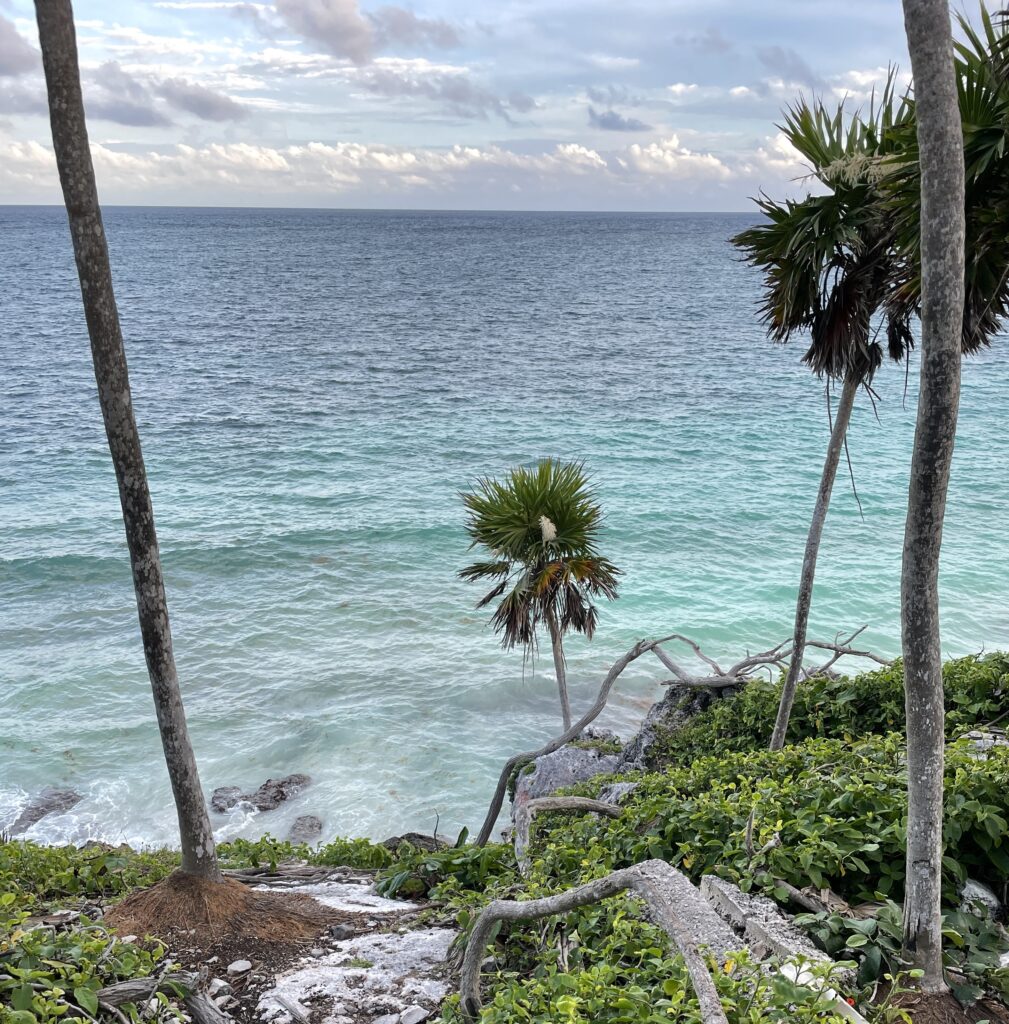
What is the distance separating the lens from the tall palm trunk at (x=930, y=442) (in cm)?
354

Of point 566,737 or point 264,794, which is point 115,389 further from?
point 264,794

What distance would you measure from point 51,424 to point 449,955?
36.6 meters

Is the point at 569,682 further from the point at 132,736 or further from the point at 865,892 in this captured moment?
the point at 865,892

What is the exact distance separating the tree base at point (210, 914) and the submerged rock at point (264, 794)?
7.50 meters

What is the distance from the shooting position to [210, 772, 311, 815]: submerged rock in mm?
14109

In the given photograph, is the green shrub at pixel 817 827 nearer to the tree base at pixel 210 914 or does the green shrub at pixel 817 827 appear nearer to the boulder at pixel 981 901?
the boulder at pixel 981 901

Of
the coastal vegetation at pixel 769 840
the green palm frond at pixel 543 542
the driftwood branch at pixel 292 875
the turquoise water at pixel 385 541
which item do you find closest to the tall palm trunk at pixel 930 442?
the coastal vegetation at pixel 769 840

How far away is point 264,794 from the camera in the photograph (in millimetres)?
14391

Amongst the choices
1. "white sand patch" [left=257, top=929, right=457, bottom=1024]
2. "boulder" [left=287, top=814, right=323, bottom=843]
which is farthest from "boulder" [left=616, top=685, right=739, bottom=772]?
"boulder" [left=287, top=814, right=323, bottom=843]

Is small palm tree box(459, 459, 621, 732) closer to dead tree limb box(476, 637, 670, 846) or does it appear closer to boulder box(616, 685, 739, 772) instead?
dead tree limb box(476, 637, 670, 846)

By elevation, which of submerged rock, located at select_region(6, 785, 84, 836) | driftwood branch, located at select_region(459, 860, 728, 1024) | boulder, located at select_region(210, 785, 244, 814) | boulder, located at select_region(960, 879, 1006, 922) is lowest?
submerged rock, located at select_region(6, 785, 84, 836)

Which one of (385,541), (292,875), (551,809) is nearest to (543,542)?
(551,809)

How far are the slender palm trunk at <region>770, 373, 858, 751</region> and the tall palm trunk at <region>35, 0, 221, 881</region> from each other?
5205 mm

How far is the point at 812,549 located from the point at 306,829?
9076 mm
